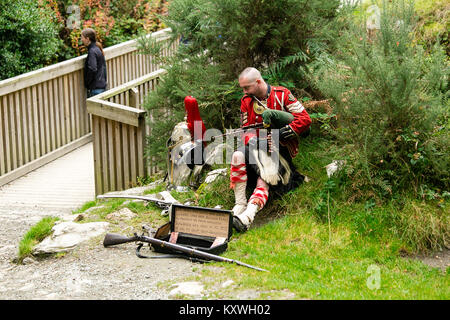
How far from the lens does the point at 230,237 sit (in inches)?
237

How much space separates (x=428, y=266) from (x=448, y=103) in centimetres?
184

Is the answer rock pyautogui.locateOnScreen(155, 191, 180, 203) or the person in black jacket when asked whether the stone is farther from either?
the person in black jacket

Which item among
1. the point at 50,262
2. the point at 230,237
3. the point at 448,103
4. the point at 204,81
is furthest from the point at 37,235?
the point at 448,103

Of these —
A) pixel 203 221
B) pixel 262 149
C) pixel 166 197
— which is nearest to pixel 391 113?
pixel 262 149

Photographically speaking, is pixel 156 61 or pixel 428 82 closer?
pixel 428 82

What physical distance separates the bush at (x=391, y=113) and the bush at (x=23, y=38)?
282 inches

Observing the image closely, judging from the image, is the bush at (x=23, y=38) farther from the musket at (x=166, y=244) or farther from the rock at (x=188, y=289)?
the rock at (x=188, y=289)

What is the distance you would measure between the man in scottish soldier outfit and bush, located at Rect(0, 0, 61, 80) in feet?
20.9

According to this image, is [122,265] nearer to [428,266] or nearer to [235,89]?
[428,266]

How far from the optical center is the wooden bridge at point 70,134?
9.32m

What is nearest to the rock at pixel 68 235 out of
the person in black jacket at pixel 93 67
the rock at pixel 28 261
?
the rock at pixel 28 261

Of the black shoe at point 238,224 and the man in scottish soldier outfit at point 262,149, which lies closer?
the black shoe at point 238,224

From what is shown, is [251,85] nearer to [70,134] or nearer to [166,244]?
[166,244]

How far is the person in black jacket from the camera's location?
1200 centimetres
